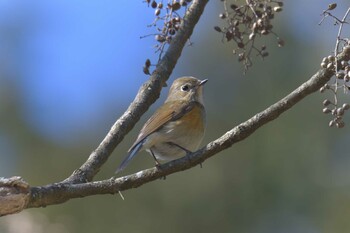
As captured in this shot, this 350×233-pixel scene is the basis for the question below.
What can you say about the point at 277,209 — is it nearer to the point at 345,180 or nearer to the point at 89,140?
the point at 345,180

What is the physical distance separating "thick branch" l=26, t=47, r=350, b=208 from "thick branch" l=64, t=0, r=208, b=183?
1.02 feet

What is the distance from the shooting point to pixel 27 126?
11289 millimetres

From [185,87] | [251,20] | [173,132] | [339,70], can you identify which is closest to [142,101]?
[251,20]

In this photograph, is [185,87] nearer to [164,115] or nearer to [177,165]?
[164,115]

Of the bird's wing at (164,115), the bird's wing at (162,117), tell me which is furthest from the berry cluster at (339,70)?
the bird's wing at (164,115)

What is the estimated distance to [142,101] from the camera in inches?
159

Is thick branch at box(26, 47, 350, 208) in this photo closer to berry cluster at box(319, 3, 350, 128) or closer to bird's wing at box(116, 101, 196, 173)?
berry cluster at box(319, 3, 350, 128)

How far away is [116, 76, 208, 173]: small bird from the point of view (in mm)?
5000

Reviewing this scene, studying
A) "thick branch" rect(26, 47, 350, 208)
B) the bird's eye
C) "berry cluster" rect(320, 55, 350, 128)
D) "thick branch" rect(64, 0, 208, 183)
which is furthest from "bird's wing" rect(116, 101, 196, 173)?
"berry cluster" rect(320, 55, 350, 128)

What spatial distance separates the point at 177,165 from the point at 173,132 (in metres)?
1.73

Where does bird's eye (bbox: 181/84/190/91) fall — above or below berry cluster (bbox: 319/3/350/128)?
below

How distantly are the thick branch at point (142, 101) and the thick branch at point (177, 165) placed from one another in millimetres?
311

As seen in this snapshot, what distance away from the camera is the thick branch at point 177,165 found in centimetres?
313

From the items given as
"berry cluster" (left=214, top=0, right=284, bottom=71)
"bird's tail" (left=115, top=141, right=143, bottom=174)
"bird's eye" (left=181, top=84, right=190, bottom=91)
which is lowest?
"bird's tail" (left=115, top=141, right=143, bottom=174)
